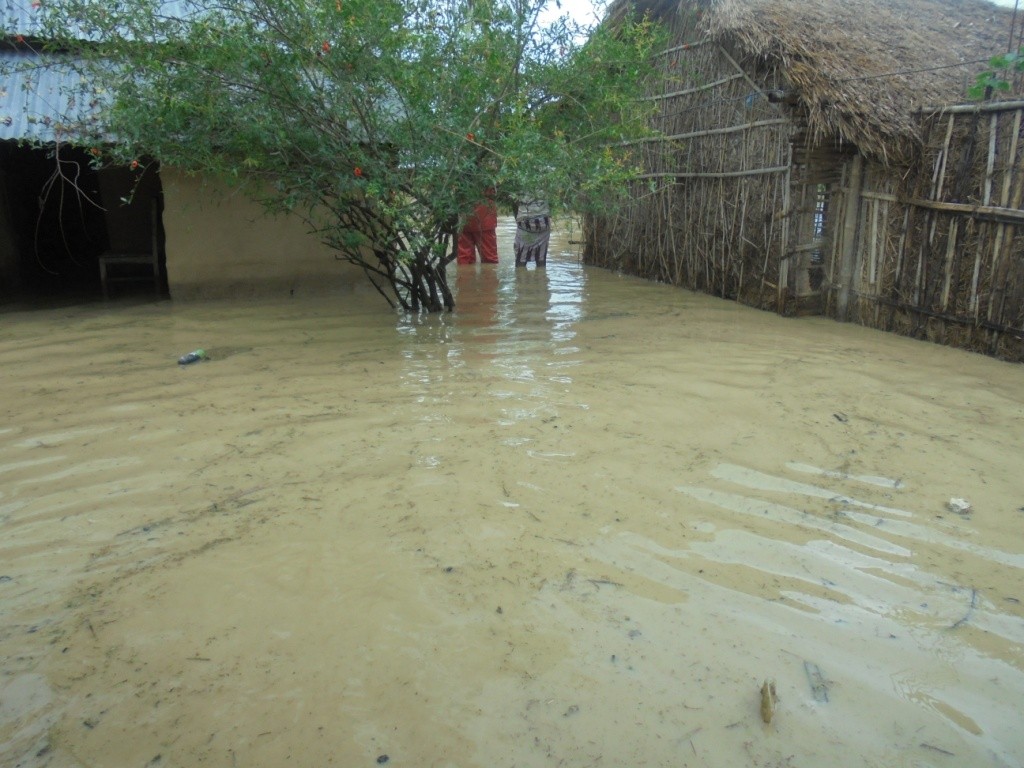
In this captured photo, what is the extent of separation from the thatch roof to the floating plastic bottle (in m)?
4.44

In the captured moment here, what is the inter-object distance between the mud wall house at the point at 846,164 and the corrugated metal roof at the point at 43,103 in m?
4.79

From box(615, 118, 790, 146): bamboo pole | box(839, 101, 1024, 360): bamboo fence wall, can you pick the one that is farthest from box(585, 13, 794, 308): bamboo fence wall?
box(839, 101, 1024, 360): bamboo fence wall

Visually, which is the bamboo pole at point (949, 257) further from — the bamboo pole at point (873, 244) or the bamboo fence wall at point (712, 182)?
the bamboo fence wall at point (712, 182)

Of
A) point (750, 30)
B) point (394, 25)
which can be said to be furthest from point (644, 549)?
point (750, 30)

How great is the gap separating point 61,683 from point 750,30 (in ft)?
23.7

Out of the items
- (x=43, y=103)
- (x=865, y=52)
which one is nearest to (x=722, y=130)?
(x=865, y=52)

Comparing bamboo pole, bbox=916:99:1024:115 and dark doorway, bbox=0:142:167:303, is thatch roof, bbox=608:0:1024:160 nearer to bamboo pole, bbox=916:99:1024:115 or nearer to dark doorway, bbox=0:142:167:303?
bamboo pole, bbox=916:99:1024:115

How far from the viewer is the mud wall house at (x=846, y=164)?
18.3 ft

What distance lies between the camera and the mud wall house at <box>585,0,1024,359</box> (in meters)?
5.59

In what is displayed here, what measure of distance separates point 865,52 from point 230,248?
614cm

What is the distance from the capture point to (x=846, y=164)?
22.2ft

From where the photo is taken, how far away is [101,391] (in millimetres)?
4691

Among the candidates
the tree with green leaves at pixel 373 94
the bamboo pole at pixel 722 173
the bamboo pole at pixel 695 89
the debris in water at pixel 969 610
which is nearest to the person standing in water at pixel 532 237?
the bamboo pole at pixel 722 173

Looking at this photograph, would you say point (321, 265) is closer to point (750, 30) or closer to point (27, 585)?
point (750, 30)
